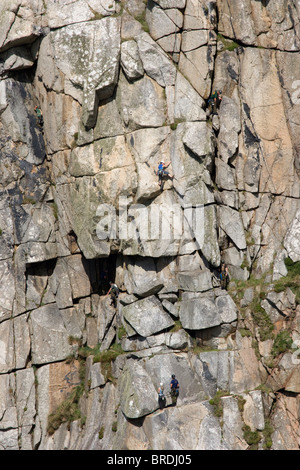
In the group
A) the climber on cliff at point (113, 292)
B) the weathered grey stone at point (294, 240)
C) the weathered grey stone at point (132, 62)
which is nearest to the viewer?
the weathered grey stone at point (294, 240)

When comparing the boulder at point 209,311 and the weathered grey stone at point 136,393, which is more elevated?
the boulder at point 209,311

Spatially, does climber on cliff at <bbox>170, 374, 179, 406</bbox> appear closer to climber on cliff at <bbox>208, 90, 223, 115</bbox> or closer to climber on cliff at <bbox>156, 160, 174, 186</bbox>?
climber on cliff at <bbox>156, 160, 174, 186</bbox>

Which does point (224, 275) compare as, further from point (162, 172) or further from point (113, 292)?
point (113, 292)

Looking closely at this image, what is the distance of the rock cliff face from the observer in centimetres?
4197

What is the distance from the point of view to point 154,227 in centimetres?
4481

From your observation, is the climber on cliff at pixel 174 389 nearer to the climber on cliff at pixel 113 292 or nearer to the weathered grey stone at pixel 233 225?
the climber on cliff at pixel 113 292

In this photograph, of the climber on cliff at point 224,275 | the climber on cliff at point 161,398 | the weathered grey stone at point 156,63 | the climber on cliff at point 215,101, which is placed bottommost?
the climber on cliff at point 161,398

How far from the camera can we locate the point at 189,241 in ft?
145

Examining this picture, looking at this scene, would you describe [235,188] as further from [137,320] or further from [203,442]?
[203,442]

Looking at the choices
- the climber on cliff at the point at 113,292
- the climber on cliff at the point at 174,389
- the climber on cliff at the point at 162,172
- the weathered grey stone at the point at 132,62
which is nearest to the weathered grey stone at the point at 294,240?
the climber on cliff at the point at 162,172

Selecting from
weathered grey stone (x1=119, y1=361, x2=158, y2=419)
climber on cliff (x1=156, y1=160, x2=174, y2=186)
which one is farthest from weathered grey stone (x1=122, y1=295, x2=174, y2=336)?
climber on cliff (x1=156, y1=160, x2=174, y2=186)

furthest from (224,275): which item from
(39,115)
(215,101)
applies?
(39,115)

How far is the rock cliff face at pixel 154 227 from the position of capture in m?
42.0

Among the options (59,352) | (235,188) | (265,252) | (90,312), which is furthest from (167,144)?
(59,352)
